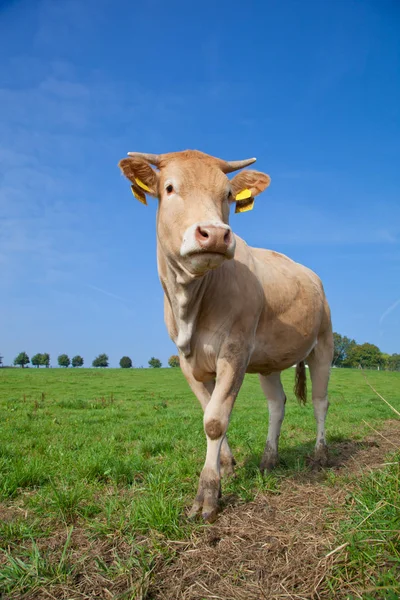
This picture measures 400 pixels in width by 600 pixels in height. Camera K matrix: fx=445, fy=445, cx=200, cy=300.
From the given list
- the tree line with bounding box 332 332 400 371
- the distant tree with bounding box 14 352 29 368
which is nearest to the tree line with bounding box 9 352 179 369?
the distant tree with bounding box 14 352 29 368

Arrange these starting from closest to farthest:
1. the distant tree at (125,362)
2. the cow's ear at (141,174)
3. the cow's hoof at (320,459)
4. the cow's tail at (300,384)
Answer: the cow's ear at (141,174) < the cow's hoof at (320,459) < the cow's tail at (300,384) < the distant tree at (125,362)

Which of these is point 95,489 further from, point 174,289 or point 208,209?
point 208,209

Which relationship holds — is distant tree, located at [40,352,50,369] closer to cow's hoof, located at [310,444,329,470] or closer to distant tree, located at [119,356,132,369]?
distant tree, located at [119,356,132,369]

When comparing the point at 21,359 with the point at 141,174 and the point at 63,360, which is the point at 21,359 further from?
the point at 141,174

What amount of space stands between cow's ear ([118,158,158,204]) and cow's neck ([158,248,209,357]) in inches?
25.3

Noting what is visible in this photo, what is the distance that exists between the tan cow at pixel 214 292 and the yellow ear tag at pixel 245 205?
0.04 feet

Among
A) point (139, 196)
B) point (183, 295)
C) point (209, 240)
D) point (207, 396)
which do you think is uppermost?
point (139, 196)

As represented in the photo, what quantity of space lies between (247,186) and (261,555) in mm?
3552

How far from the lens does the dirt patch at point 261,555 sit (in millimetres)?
2691

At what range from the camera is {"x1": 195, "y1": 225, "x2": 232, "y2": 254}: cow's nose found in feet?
11.3

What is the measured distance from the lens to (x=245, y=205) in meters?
4.97

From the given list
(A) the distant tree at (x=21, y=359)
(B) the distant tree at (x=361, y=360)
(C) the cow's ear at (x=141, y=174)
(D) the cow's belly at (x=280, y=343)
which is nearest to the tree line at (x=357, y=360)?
(B) the distant tree at (x=361, y=360)

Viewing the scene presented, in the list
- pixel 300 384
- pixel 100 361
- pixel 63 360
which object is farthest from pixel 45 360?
pixel 300 384

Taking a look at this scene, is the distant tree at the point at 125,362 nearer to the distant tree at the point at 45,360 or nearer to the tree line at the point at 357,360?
the distant tree at the point at 45,360
